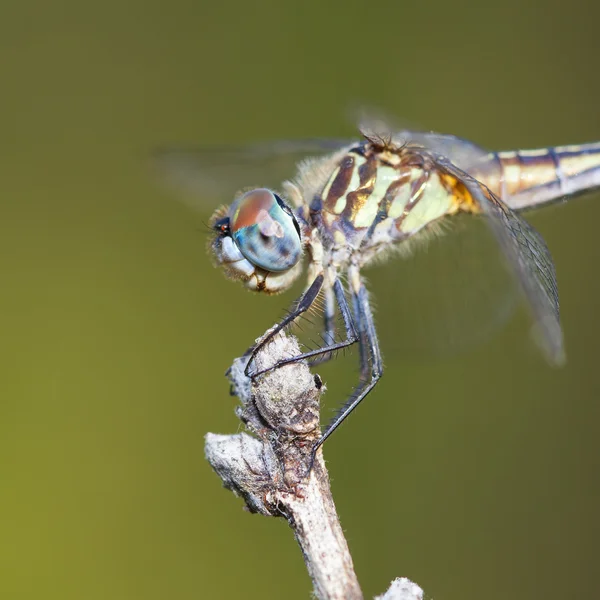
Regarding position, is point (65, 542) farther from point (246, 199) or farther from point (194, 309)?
point (246, 199)

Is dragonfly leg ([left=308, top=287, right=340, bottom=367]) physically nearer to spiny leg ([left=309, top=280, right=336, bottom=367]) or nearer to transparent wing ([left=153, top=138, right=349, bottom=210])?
spiny leg ([left=309, top=280, right=336, bottom=367])

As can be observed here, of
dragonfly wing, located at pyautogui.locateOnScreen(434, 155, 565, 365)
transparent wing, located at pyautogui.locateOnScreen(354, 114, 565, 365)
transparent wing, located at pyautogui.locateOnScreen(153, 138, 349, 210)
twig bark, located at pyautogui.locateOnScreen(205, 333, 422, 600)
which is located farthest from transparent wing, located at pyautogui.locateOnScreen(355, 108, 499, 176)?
twig bark, located at pyautogui.locateOnScreen(205, 333, 422, 600)

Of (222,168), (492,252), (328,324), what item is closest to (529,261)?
(328,324)

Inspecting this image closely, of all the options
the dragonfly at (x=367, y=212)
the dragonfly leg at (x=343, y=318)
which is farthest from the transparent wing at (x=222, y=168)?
the dragonfly leg at (x=343, y=318)

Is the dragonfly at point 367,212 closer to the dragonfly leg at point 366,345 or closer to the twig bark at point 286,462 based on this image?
the dragonfly leg at point 366,345

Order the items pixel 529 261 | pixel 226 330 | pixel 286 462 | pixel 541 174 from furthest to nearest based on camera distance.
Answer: pixel 226 330 < pixel 541 174 < pixel 529 261 < pixel 286 462

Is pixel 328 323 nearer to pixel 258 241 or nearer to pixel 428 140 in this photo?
pixel 258 241

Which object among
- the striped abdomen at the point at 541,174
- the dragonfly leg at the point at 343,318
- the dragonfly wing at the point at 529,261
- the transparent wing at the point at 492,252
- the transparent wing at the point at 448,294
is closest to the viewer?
the dragonfly wing at the point at 529,261
